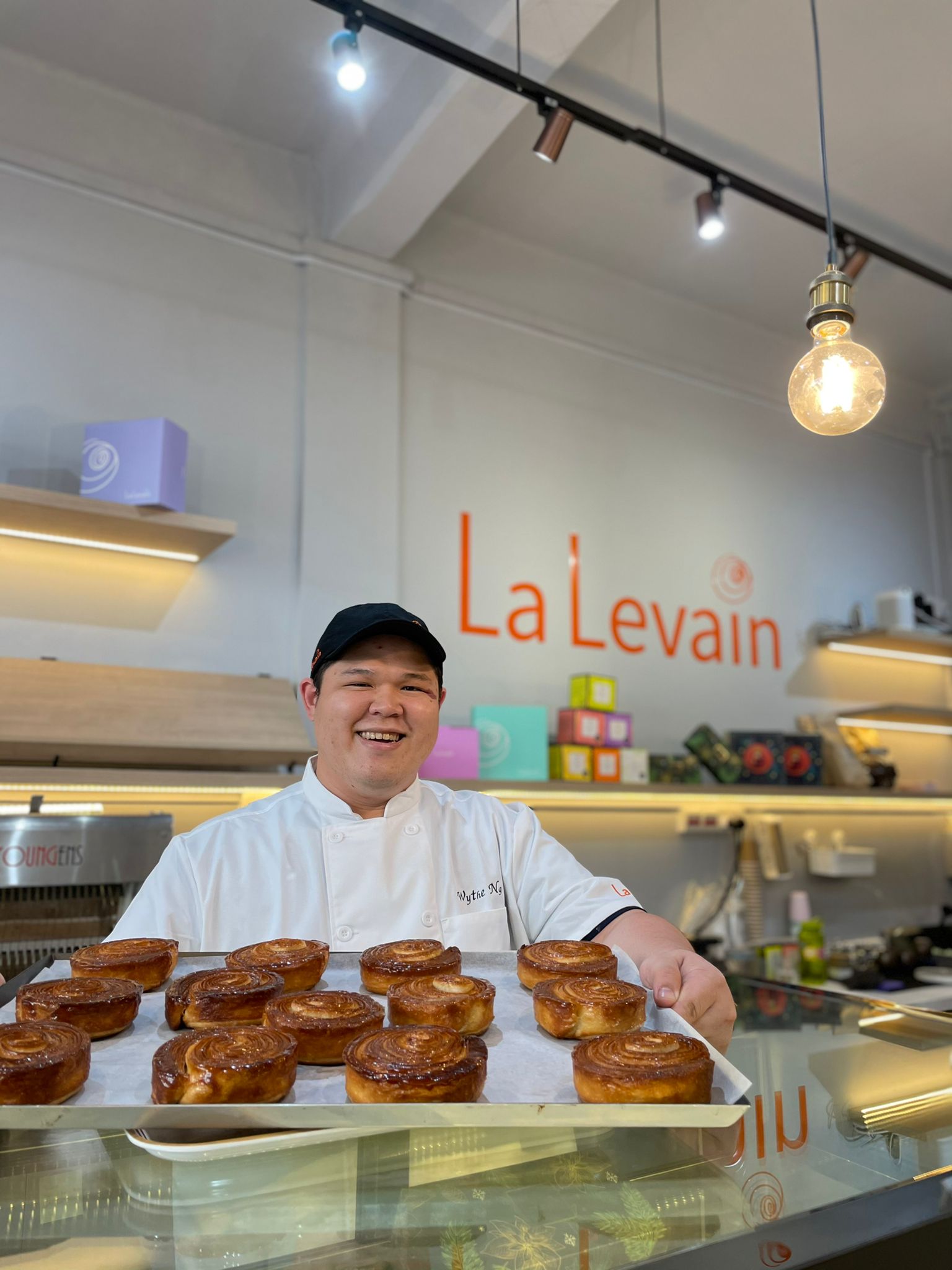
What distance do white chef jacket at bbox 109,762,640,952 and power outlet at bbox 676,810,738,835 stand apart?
226 cm

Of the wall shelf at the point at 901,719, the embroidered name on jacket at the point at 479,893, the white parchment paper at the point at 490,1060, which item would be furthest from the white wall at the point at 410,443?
the white parchment paper at the point at 490,1060

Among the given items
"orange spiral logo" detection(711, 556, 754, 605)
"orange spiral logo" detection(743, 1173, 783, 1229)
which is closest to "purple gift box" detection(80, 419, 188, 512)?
"orange spiral logo" detection(743, 1173, 783, 1229)

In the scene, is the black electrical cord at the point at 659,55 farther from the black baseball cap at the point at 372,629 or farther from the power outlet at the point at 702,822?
the power outlet at the point at 702,822

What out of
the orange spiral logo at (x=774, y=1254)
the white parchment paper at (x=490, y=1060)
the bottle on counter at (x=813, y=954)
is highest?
the white parchment paper at (x=490, y=1060)

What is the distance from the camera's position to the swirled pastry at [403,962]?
1.03 meters

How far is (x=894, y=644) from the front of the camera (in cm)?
465

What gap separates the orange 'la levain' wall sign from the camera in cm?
362

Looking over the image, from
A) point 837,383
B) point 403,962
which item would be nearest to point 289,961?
point 403,962

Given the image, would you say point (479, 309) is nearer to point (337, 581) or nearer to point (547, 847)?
point (337, 581)

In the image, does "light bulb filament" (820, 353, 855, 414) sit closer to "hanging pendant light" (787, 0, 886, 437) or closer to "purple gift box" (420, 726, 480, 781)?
"hanging pendant light" (787, 0, 886, 437)

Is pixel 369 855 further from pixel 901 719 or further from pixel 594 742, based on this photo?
pixel 901 719

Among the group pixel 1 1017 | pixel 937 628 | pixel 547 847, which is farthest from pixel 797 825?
pixel 1 1017

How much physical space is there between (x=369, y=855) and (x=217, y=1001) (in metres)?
0.78

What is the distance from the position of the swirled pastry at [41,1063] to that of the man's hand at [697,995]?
1.93ft
